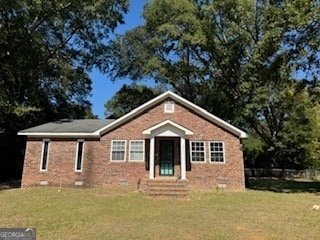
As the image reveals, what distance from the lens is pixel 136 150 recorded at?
56.9ft

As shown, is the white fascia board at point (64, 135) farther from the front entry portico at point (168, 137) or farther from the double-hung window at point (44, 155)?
the front entry portico at point (168, 137)

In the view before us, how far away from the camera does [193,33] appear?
25109mm

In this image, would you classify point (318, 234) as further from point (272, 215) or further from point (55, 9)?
point (55, 9)

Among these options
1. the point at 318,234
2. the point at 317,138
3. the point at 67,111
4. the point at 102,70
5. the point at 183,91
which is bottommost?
the point at 318,234

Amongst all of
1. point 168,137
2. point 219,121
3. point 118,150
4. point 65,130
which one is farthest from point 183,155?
point 65,130

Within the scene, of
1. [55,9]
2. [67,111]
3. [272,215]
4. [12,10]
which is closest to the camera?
[272,215]

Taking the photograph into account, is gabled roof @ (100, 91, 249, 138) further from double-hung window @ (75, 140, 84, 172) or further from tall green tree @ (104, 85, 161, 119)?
tall green tree @ (104, 85, 161, 119)

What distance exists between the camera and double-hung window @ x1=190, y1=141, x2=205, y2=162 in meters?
17.1

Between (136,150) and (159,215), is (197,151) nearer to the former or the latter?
(136,150)

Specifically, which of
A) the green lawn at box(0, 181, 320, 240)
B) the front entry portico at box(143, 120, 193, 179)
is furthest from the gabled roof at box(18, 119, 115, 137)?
the green lawn at box(0, 181, 320, 240)

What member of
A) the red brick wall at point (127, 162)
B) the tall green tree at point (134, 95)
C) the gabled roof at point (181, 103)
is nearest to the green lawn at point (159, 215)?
the red brick wall at point (127, 162)

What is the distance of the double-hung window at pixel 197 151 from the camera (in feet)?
56.1

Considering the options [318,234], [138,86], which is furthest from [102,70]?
[318,234]

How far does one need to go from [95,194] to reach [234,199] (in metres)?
6.74
